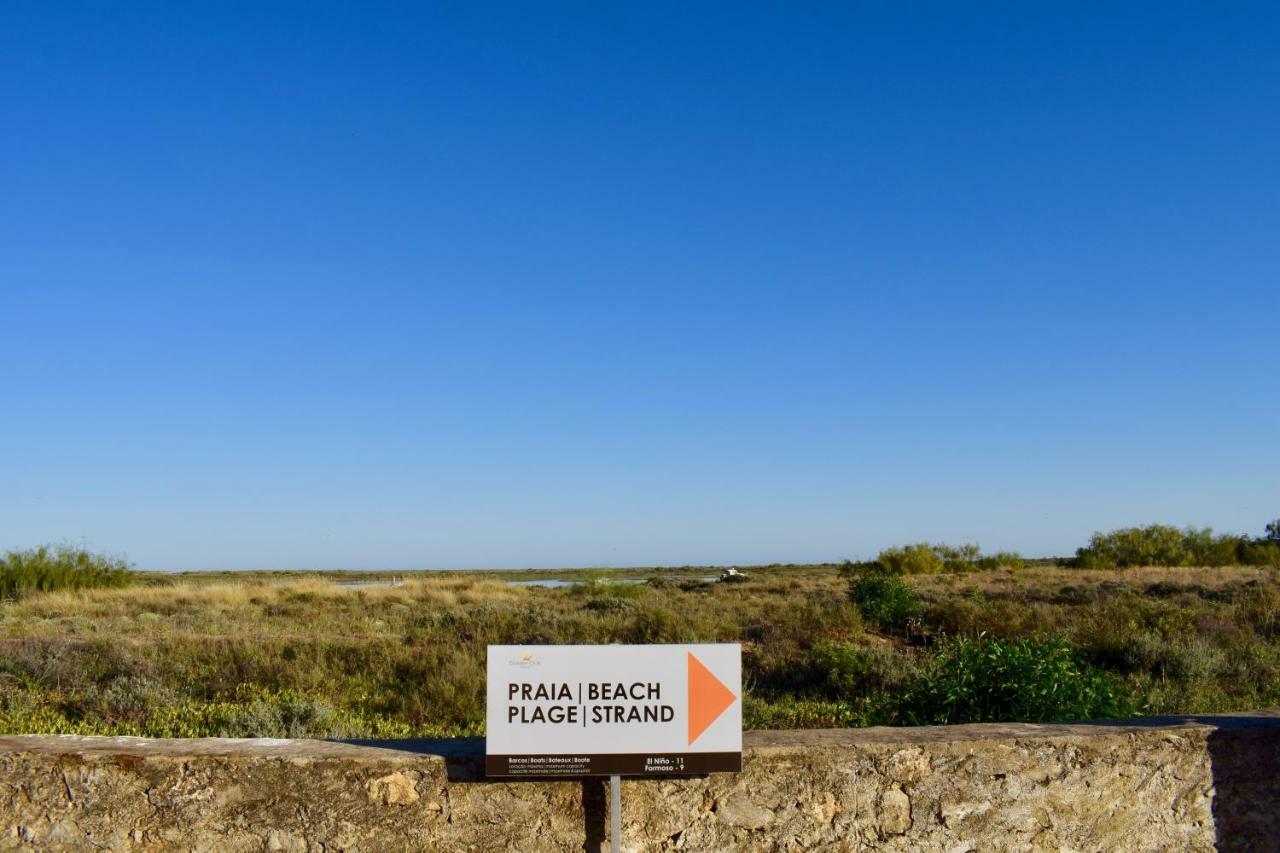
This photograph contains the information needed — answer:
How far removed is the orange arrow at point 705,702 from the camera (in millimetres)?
3416

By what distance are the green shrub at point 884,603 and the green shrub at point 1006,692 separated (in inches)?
394

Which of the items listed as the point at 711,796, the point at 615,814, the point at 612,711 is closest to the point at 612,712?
the point at 612,711

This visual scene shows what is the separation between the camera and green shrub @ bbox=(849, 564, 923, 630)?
53.1 feet

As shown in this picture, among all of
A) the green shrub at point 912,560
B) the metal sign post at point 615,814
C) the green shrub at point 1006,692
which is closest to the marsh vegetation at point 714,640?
the green shrub at point 1006,692

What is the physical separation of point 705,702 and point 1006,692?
323 centimetres

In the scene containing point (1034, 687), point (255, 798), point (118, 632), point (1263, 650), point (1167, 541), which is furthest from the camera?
point (1167, 541)

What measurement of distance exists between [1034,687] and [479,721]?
4686 millimetres

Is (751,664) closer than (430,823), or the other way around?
(430,823)

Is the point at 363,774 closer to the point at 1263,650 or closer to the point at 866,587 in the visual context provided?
the point at 1263,650

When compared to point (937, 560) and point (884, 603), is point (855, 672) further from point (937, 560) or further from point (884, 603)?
point (937, 560)

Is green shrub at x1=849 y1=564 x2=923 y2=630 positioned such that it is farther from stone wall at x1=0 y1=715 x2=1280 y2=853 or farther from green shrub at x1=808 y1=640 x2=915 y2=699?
stone wall at x1=0 y1=715 x2=1280 y2=853

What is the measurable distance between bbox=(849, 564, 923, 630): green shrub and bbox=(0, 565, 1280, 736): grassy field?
0.09m

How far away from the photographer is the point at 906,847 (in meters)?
3.60

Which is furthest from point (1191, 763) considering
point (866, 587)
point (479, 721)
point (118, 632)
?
point (118, 632)
